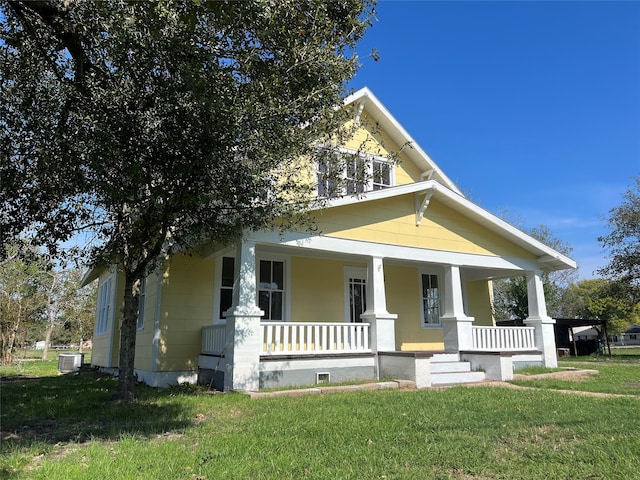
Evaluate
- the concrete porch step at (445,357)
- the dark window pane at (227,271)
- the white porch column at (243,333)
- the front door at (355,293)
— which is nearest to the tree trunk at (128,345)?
the white porch column at (243,333)

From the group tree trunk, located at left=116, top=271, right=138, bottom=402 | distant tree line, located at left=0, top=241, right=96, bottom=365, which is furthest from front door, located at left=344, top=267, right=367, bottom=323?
distant tree line, located at left=0, top=241, right=96, bottom=365

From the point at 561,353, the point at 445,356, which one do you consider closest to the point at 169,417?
the point at 445,356

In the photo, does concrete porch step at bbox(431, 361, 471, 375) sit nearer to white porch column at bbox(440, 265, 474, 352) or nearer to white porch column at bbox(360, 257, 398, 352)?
white porch column at bbox(440, 265, 474, 352)

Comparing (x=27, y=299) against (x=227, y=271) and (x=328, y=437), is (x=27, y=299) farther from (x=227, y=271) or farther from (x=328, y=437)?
(x=328, y=437)

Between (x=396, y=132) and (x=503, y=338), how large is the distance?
21.9 feet

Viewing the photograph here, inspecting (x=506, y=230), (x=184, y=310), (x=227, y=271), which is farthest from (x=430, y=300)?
(x=184, y=310)

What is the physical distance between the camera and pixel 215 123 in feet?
17.9

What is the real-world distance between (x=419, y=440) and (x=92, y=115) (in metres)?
5.39

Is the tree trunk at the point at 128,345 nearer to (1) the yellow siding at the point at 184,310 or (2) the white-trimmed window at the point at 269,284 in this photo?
(1) the yellow siding at the point at 184,310

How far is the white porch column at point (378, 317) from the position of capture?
34.3 ft

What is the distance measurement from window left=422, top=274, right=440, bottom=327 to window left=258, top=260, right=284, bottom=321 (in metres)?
4.84

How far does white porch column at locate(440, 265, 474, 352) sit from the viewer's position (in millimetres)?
11562

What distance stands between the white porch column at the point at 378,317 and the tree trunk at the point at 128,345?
5089 millimetres

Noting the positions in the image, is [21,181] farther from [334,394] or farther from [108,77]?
[334,394]
